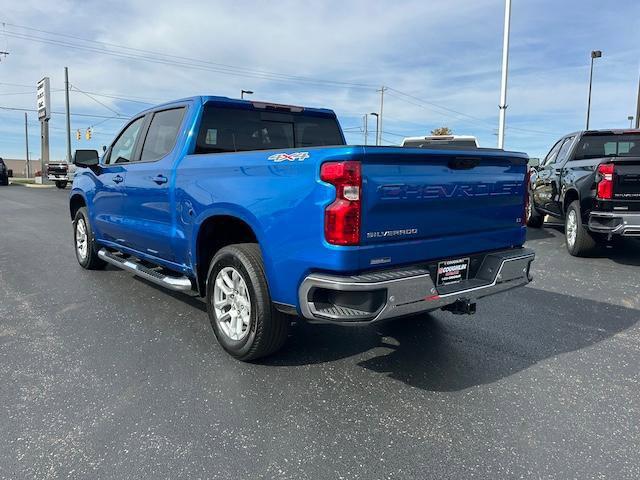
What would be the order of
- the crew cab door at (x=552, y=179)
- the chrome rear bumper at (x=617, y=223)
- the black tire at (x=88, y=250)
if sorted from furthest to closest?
the crew cab door at (x=552, y=179)
the chrome rear bumper at (x=617, y=223)
the black tire at (x=88, y=250)

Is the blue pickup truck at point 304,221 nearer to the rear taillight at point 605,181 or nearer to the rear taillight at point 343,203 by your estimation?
the rear taillight at point 343,203

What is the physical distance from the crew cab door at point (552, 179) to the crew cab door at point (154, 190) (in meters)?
6.68

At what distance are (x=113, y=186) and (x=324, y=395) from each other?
3625 millimetres

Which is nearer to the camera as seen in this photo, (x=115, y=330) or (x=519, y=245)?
(x=519, y=245)

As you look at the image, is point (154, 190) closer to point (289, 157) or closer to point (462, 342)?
point (289, 157)

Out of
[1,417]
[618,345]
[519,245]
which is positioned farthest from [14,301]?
[618,345]

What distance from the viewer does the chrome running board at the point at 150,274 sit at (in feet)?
14.5

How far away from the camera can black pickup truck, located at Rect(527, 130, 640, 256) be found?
682 centimetres

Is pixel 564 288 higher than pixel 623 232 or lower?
lower

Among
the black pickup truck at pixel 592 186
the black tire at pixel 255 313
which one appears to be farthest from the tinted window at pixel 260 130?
the black pickup truck at pixel 592 186

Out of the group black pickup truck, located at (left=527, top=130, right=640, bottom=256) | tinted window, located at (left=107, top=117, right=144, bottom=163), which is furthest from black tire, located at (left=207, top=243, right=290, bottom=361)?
black pickup truck, located at (left=527, top=130, right=640, bottom=256)

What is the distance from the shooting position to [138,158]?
209 inches

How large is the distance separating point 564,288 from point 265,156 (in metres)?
4.32

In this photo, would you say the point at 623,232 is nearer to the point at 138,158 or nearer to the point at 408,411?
the point at 408,411
